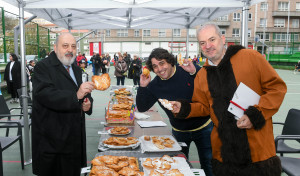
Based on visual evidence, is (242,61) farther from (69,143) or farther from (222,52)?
(69,143)

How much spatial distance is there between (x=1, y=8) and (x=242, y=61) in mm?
10434

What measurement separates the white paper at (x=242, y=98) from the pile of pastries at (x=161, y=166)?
618 millimetres

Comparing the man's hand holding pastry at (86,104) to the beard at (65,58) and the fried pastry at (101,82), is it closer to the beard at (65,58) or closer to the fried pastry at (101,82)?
the fried pastry at (101,82)

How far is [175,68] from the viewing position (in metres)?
2.94

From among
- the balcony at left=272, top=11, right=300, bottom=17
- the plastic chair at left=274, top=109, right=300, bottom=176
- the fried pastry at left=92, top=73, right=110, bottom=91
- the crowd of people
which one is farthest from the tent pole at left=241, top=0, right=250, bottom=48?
the balcony at left=272, top=11, right=300, bottom=17

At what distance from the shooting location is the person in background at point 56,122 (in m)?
2.25

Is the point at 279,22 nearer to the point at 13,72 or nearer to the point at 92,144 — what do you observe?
the point at 13,72

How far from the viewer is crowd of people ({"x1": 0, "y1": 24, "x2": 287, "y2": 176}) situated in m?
1.91

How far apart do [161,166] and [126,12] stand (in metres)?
6.24

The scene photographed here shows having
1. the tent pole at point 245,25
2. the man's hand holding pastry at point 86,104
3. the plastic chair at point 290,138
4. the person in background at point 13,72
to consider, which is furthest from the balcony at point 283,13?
the man's hand holding pastry at point 86,104

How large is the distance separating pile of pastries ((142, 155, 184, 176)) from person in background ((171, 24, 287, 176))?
0.43 meters

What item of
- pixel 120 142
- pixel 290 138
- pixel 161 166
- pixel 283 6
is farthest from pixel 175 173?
pixel 283 6

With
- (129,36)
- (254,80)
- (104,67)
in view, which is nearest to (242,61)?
(254,80)

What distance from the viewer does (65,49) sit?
2377mm
